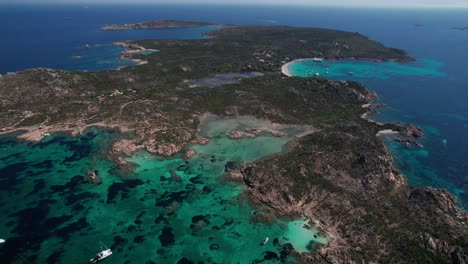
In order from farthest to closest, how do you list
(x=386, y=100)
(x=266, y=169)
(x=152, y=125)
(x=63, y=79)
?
1. (x=386, y=100)
2. (x=63, y=79)
3. (x=152, y=125)
4. (x=266, y=169)

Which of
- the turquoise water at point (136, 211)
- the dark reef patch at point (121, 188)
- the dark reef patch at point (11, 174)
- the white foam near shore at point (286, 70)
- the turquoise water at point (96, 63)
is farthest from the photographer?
the white foam near shore at point (286, 70)

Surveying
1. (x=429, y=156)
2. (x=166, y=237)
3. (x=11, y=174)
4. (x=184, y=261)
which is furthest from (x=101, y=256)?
(x=429, y=156)

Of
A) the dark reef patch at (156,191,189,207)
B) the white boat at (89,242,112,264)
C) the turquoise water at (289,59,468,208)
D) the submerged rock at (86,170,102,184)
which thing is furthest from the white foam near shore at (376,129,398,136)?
the white boat at (89,242,112,264)

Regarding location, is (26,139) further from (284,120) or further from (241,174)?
(284,120)

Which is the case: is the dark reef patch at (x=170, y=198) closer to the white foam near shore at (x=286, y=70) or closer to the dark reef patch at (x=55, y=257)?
the dark reef patch at (x=55, y=257)

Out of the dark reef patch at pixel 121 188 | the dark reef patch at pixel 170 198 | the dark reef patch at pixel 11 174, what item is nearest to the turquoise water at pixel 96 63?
the dark reef patch at pixel 11 174

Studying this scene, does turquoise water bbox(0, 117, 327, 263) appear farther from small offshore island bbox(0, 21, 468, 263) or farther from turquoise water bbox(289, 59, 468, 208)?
turquoise water bbox(289, 59, 468, 208)

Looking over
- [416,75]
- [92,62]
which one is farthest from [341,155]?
[92,62]
